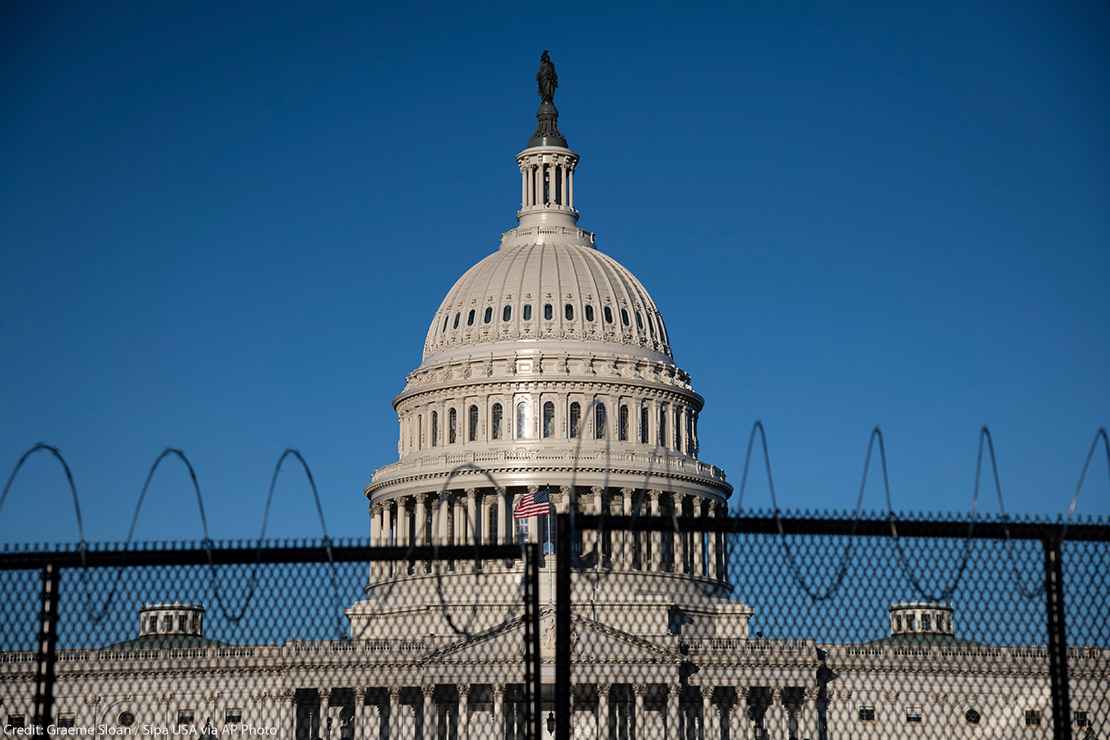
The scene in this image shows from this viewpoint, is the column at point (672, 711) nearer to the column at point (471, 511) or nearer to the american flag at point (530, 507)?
the american flag at point (530, 507)

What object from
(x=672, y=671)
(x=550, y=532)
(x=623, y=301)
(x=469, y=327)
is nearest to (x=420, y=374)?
(x=469, y=327)

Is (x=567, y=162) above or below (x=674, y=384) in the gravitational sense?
above

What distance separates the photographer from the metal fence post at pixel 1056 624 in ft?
80.7

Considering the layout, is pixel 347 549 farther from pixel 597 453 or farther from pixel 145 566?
pixel 597 453

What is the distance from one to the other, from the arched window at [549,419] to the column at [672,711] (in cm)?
4167

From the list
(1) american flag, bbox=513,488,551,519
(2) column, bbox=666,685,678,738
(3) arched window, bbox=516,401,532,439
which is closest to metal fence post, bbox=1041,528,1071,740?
(2) column, bbox=666,685,678,738

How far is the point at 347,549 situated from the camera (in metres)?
25.0

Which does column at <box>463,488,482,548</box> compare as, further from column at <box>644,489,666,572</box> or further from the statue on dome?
the statue on dome

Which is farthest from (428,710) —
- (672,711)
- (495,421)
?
(495,421)

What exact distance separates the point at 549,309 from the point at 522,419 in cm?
1044

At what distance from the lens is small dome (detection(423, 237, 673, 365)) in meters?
164

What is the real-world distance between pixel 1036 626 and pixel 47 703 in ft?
44.4

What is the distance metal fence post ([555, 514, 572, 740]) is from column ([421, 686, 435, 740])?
69.1m

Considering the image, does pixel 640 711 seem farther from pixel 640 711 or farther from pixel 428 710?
pixel 428 710
